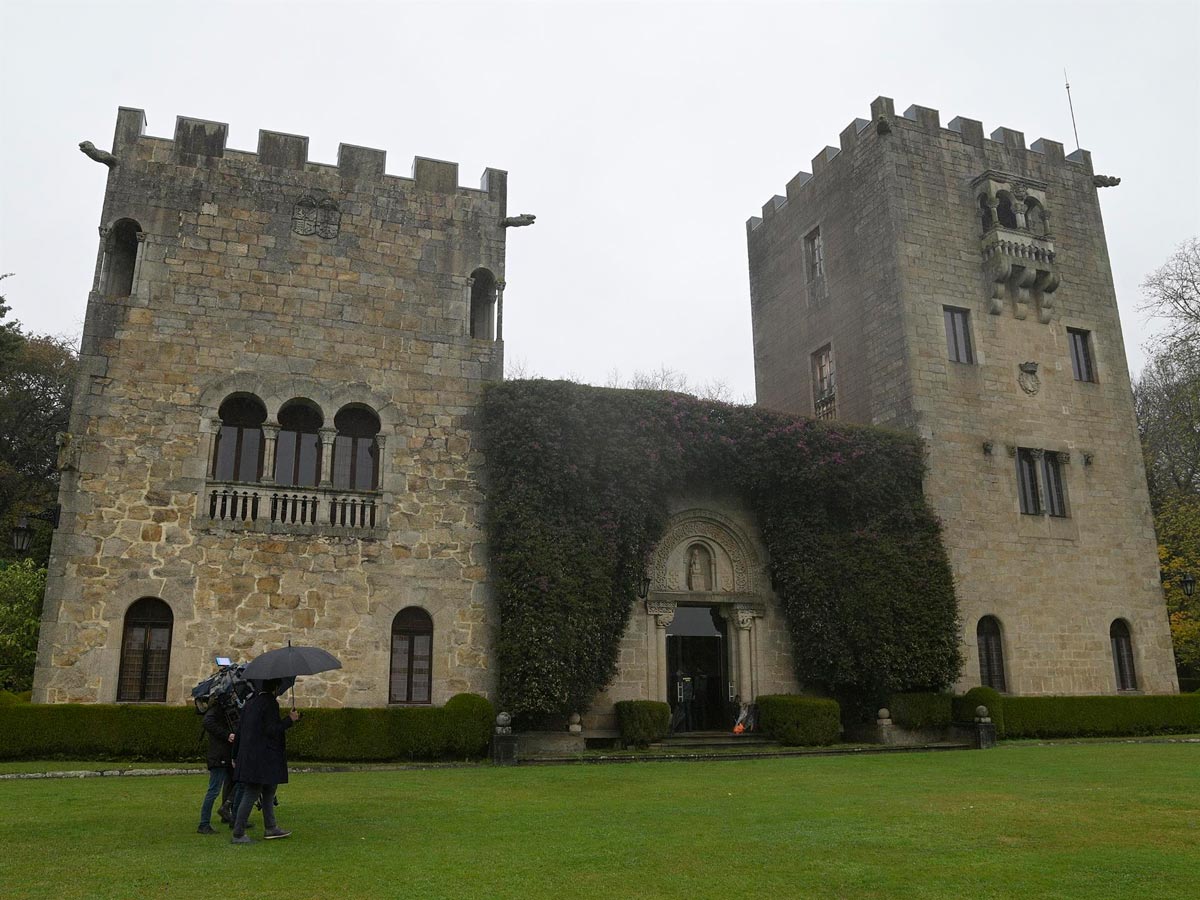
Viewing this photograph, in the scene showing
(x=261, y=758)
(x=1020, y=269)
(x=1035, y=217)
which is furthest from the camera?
(x=1035, y=217)

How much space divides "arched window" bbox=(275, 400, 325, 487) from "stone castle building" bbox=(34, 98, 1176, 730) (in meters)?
0.06

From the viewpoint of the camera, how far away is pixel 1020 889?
626cm

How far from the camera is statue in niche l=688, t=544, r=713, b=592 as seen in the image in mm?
21016

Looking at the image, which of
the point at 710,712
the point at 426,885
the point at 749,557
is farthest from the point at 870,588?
the point at 426,885

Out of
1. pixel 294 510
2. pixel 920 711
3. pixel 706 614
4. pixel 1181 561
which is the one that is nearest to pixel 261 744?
pixel 294 510

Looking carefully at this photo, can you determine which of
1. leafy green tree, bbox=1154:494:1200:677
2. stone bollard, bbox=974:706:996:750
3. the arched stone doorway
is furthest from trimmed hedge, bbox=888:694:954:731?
leafy green tree, bbox=1154:494:1200:677

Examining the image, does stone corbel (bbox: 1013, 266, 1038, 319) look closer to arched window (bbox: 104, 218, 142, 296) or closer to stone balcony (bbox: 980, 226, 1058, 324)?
stone balcony (bbox: 980, 226, 1058, 324)

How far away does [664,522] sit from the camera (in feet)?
66.4

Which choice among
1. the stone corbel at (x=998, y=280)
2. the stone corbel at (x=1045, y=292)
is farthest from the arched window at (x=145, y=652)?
the stone corbel at (x=1045, y=292)

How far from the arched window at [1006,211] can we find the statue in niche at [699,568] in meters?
12.5

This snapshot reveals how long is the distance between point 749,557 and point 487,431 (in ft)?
22.2

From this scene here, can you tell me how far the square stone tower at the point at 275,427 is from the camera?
55.1 ft

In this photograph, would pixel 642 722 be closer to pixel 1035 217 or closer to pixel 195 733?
pixel 195 733

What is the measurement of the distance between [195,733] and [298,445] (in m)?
5.83
